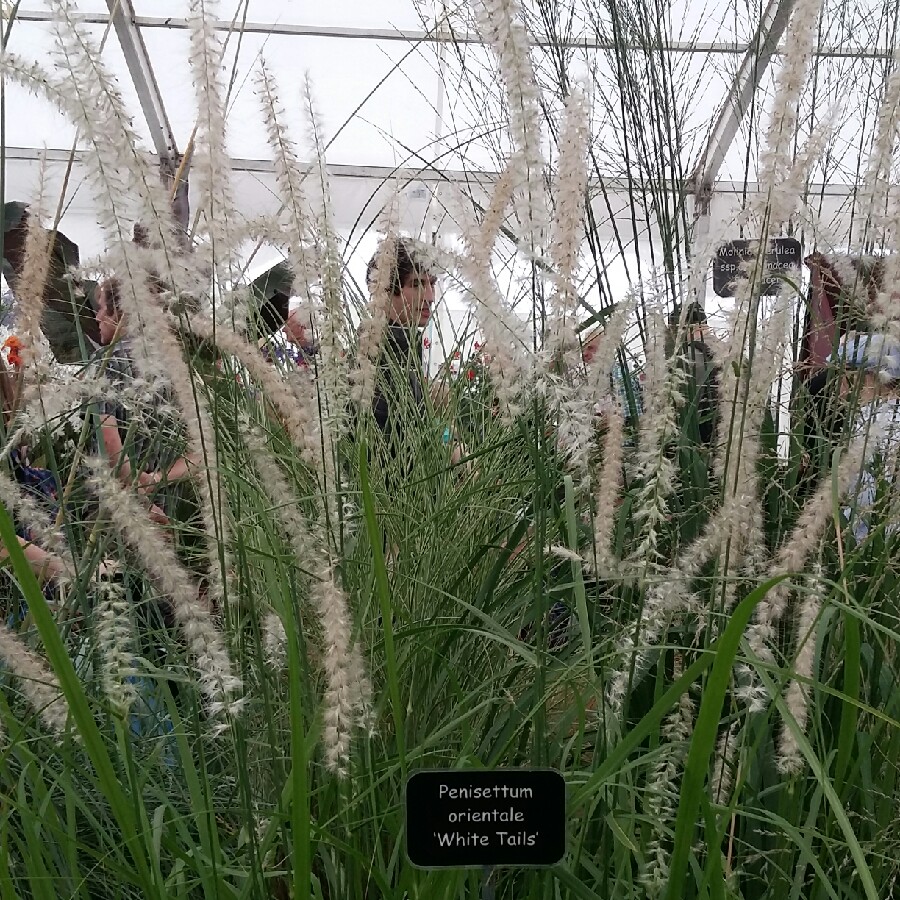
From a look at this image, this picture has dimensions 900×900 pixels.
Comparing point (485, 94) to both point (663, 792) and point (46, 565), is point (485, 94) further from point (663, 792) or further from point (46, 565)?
point (663, 792)

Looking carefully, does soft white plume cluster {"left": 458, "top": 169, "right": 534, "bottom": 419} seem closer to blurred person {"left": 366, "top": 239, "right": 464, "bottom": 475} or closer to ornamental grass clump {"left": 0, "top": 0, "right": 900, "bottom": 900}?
ornamental grass clump {"left": 0, "top": 0, "right": 900, "bottom": 900}

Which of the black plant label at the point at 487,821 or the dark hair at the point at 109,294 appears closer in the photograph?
the black plant label at the point at 487,821

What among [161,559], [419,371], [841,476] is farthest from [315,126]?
[419,371]

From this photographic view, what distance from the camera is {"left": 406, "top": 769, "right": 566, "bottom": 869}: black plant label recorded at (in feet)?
1.52

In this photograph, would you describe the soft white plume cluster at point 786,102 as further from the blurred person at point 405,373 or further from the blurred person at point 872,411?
the blurred person at point 405,373

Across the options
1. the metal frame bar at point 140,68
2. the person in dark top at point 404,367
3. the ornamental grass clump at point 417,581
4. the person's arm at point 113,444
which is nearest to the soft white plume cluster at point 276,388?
the ornamental grass clump at point 417,581

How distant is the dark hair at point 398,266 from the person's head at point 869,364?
28cm

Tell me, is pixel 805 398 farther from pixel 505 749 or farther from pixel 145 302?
pixel 145 302

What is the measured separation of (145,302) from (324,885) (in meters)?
0.37

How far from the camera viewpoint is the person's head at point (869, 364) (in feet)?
1.90

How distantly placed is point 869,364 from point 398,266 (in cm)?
40

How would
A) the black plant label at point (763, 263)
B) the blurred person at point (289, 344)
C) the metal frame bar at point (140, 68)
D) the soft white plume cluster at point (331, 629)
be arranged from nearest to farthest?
the soft white plume cluster at point (331, 629), the black plant label at point (763, 263), the blurred person at point (289, 344), the metal frame bar at point (140, 68)

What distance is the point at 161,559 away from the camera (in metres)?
0.44

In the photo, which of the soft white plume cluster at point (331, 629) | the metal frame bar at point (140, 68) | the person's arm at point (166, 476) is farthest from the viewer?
the metal frame bar at point (140, 68)
